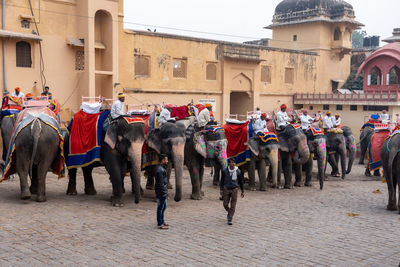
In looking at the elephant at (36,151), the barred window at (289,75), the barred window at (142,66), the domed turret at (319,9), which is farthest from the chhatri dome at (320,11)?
the elephant at (36,151)

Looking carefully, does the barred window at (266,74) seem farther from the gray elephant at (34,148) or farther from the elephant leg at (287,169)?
the gray elephant at (34,148)

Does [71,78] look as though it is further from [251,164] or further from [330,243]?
[330,243]

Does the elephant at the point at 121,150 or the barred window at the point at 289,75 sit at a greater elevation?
the barred window at the point at 289,75

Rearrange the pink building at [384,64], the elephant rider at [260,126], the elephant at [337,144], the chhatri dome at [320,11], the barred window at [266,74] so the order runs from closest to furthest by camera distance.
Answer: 1. the elephant rider at [260,126]
2. the elephant at [337,144]
3. the pink building at [384,64]
4. the barred window at [266,74]
5. the chhatri dome at [320,11]

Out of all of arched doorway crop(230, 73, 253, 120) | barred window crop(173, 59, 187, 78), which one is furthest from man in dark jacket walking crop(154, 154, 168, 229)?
arched doorway crop(230, 73, 253, 120)

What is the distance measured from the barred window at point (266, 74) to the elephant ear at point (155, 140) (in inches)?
779

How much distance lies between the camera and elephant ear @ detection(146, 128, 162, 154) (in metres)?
9.59

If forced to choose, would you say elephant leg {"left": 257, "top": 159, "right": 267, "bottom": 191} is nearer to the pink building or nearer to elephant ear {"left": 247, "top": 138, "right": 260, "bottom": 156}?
elephant ear {"left": 247, "top": 138, "right": 260, "bottom": 156}

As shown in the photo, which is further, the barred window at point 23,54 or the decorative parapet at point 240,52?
the decorative parapet at point 240,52

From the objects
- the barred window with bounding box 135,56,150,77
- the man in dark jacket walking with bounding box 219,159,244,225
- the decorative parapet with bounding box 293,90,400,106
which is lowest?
the man in dark jacket walking with bounding box 219,159,244,225

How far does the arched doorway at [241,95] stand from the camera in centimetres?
2690

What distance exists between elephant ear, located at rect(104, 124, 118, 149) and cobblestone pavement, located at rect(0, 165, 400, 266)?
1258mm

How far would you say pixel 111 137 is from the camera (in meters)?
9.19

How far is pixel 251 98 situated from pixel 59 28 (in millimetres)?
13003
